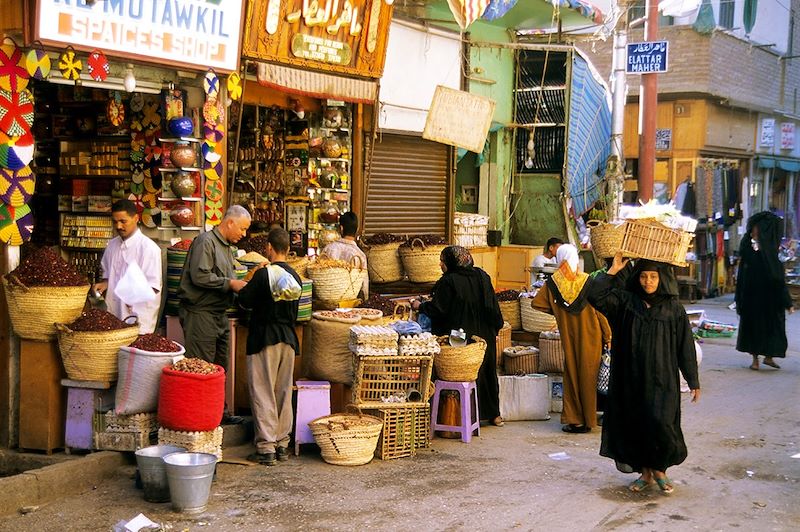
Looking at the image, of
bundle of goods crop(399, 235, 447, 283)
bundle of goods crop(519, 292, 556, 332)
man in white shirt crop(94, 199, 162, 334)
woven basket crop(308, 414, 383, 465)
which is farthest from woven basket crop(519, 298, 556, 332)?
man in white shirt crop(94, 199, 162, 334)

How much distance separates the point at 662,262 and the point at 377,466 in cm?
279

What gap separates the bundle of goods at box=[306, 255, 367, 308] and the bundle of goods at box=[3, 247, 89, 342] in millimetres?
2517

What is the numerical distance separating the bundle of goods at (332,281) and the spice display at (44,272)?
2480 millimetres

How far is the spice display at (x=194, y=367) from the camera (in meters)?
7.62

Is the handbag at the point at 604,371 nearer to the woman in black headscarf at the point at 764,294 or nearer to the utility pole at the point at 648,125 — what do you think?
the woman in black headscarf at the point at 764,294

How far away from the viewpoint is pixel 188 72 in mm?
9859

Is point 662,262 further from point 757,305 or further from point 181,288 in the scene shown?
point 757,305

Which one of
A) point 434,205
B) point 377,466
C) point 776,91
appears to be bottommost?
point 377,466

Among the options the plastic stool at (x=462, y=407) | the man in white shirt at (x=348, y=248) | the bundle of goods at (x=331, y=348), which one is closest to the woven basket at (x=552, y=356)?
the plastic stool at (x=462, y=407)

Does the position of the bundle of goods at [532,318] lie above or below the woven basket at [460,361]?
above

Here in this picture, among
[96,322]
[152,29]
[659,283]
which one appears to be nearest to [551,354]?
[659,283]

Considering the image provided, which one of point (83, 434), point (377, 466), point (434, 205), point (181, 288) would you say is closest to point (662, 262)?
point (377, 466)

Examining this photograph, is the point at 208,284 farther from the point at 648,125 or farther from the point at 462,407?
the point at 648,125

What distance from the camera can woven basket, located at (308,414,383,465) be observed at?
8297 millimetres
